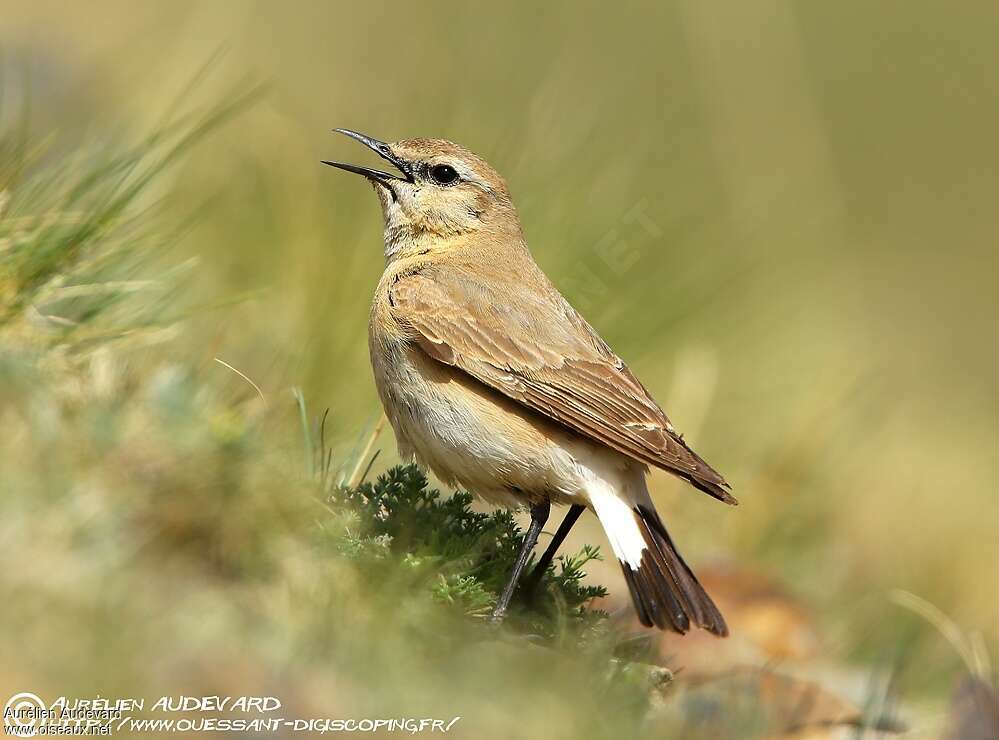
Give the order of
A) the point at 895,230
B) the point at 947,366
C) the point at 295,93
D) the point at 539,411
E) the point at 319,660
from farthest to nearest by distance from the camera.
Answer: the point at 895,230 < the point at 947,366 < the point at 295,93 < the point at 539,411 < the point at 319,660

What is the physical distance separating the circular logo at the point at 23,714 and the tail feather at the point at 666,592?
251 cm

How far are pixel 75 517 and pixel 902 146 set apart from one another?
1860 centimetres

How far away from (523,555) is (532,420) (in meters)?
0.74

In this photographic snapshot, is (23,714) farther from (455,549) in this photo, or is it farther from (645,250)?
(645,250)

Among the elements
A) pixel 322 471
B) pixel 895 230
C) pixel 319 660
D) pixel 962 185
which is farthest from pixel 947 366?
pixel 319 660

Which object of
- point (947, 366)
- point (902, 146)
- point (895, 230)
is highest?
point (902, 146)

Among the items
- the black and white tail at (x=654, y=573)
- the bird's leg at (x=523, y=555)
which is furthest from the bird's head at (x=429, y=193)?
the black and white tail at (x=654, y=573)

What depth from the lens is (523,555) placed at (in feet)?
17.7

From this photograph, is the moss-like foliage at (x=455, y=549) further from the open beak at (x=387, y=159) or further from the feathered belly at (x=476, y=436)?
the open beak at (x=387, y=159)

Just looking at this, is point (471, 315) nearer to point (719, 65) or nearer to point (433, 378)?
point (433, 378)

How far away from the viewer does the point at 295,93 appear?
1140cm

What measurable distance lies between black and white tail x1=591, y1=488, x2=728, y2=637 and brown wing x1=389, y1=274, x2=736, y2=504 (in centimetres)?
34

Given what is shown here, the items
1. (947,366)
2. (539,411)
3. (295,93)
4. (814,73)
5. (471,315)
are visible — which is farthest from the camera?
(814,73)

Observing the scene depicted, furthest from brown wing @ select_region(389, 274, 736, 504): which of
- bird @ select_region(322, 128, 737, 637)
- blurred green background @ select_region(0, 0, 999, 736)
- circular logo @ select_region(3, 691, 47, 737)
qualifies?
circular logo @ select_region(3, 691, 47, 737)
